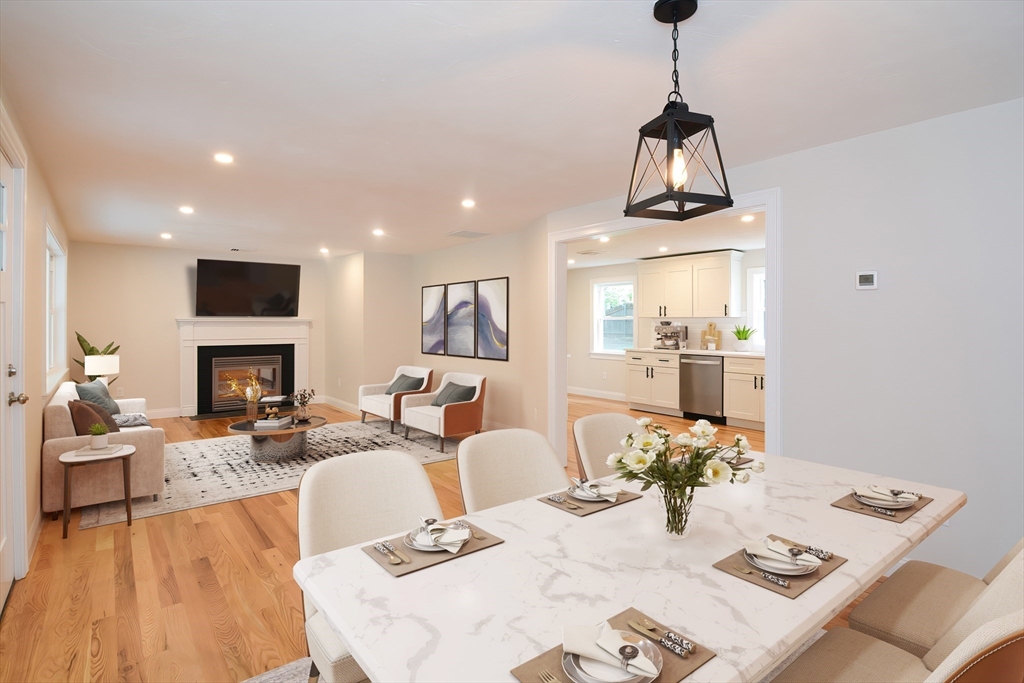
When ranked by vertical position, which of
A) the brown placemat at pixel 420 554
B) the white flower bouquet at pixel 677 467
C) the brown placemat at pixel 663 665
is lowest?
the brown placemat at pixel 663 665

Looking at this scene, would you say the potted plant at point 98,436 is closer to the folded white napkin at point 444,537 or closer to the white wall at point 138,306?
the folded white napkin at point 444,537

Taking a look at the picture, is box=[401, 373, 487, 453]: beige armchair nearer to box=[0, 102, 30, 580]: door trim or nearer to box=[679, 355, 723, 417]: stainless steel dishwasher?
box=[679, 355, 723, 417]: stainless steel dishwasher

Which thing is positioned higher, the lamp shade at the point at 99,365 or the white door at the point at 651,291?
the white door at the point at 651,291

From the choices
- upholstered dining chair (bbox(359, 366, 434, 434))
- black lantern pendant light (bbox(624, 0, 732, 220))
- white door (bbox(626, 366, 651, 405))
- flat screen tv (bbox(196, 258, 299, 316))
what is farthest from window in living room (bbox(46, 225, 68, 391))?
white door (bbox(626, 366, 651, 405))

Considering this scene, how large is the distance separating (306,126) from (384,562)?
7.99ft

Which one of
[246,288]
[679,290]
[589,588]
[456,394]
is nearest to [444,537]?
[589,588]

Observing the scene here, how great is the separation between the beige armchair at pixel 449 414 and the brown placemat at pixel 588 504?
3.84 meters

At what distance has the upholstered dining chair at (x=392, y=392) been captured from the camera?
6.51 m

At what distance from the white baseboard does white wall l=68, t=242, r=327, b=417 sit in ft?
19.5

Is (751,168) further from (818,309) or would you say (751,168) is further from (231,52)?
(231,52)

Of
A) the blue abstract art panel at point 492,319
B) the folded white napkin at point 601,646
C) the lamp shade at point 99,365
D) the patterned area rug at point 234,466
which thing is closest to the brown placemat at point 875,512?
the folded white napkin at point 601,646

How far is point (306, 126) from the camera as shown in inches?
114

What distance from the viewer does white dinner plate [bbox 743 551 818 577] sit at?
50.2 inches

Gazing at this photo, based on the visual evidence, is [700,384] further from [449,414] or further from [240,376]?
[240,376]
